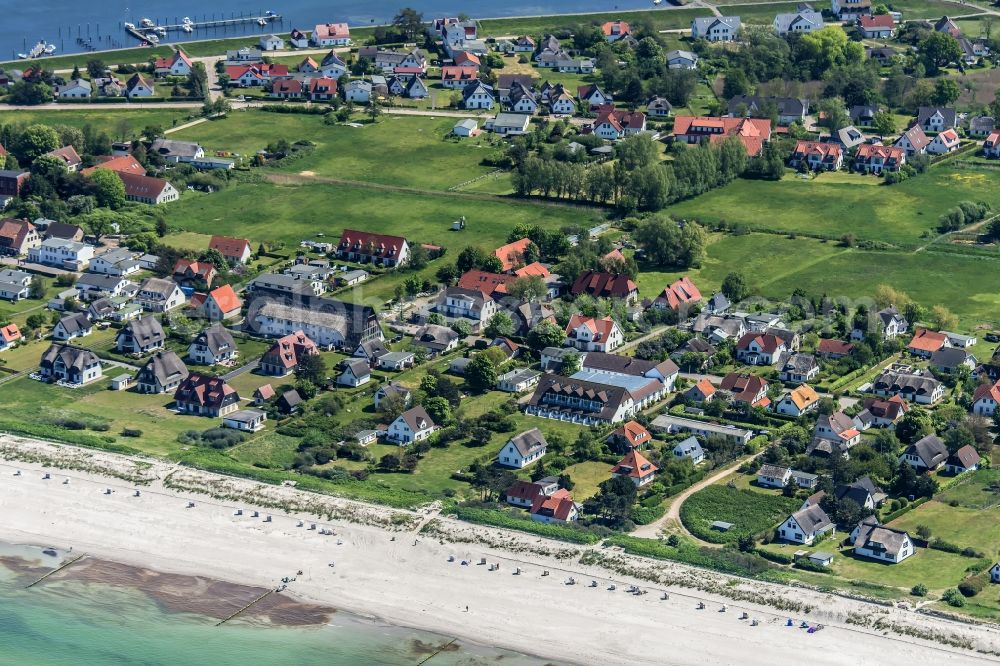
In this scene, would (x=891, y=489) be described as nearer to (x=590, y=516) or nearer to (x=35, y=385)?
(x=590, y=516)

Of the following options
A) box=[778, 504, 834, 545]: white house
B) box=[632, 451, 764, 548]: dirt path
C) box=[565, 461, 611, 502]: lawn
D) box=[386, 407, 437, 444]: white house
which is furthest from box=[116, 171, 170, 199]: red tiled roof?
box=[778, 504, 834, 545]: white house

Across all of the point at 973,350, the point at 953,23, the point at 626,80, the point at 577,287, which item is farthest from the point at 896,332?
the point at 953,23

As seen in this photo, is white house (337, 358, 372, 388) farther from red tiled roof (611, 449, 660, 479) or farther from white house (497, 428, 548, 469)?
red tiled roof (611, 449, 660, 479)

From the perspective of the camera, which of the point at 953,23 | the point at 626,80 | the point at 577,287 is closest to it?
the point at 577,287

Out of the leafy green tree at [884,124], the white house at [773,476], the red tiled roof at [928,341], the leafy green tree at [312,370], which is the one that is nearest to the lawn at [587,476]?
the white house at [773,476]

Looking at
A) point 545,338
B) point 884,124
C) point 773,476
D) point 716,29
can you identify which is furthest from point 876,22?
point 773,476

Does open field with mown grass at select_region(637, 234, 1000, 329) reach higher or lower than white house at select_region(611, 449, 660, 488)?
higher

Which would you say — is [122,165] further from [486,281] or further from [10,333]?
[486,281]
